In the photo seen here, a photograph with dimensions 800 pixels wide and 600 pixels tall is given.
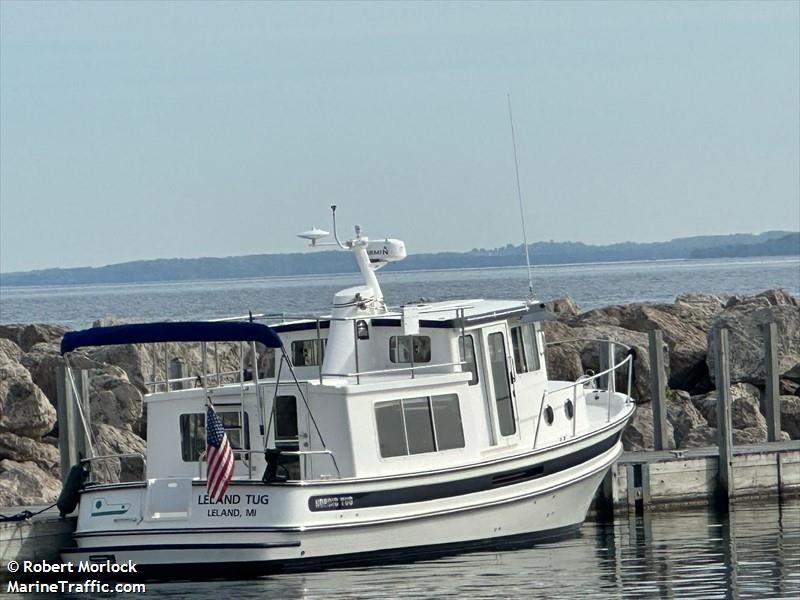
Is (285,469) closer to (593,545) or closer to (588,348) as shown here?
(593,545)

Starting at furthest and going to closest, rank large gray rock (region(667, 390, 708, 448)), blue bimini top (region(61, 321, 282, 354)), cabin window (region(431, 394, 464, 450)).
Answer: large gray rock (region(667, 390, 708, 448)) < cabin window (region(431, 394, 464, 450)) < blue bimini top (region(61, 321, 282, 354))

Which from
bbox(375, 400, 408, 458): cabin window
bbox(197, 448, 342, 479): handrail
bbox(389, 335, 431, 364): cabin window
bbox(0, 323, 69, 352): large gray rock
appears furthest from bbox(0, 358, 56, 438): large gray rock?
bbox(0, 323, 69, 352): large gray rock

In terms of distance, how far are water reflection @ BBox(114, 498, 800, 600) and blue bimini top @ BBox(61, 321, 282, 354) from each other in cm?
268

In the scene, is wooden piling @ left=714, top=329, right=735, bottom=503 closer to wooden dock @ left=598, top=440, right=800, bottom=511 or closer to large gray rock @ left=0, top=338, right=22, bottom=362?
wooden dock @ left=598, top=440, right=800, bottom=511

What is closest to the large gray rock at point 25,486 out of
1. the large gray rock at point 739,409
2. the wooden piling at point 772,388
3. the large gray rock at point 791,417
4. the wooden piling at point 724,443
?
the wooden piling at point 724,443

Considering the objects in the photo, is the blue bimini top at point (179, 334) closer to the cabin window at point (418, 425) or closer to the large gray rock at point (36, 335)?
the cabin window at point (418, 425)

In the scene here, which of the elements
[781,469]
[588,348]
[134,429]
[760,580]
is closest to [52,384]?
[134,429]

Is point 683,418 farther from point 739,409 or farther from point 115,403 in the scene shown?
point 115,403

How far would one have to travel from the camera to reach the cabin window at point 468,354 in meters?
18.0

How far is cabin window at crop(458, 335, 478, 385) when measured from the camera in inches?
711

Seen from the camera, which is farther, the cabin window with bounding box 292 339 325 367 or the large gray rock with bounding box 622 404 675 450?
the large gray rock with bounding box 622 404 675 450

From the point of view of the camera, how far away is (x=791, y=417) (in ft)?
84.1

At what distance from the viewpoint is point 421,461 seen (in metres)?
17.2

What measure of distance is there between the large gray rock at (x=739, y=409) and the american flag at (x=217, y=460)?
11306mm
